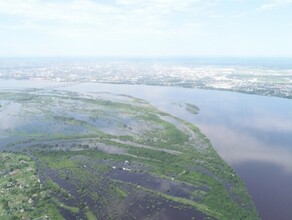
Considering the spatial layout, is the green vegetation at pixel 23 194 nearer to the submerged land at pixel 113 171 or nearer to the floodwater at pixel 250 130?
the submerged land at pixel 113 171

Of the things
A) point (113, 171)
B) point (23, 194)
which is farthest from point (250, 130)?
point (23, 194)

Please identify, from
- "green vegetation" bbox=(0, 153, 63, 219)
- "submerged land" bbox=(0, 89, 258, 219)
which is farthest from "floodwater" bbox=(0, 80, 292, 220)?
"green vegetation" bbox=(0, 153, 63, 219)

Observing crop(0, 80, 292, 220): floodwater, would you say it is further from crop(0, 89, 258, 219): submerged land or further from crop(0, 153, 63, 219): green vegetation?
crop(0, 153, 63, 219): green vegetation

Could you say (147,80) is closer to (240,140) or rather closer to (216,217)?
(240,140)

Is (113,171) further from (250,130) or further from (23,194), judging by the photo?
(250,130)

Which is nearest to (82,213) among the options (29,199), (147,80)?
(29,199)
